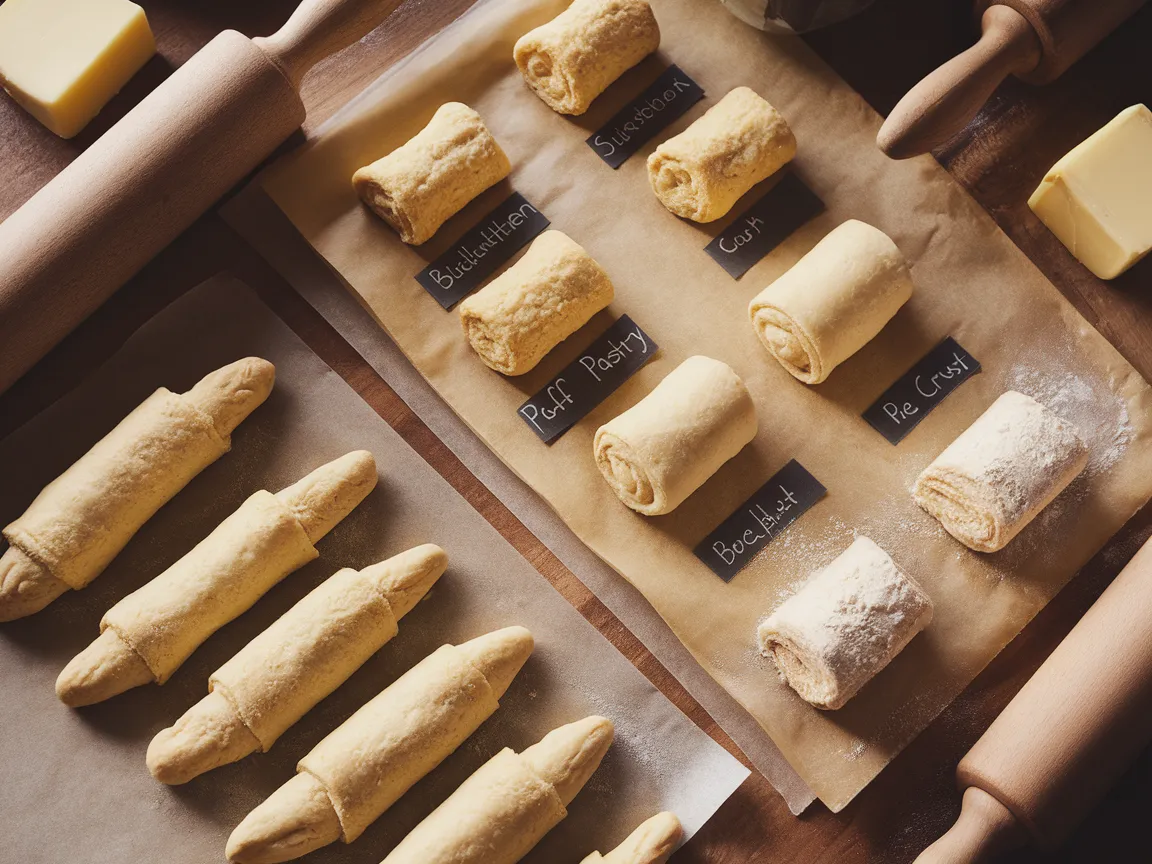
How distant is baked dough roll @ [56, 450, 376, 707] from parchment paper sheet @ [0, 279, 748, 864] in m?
0.07

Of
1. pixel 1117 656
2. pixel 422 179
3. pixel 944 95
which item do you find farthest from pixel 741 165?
pixel 1117 656

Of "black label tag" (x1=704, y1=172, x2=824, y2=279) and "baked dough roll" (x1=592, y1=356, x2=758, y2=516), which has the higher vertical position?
"black label tag" (x1=704, y1=172, x2=824, y2=279)

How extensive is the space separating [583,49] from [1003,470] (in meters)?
1.39

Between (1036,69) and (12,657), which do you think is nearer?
(12,657)

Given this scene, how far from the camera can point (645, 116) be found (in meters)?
2.77

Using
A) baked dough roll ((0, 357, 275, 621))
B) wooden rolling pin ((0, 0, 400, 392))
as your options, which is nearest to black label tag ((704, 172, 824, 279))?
wooden rolling pin ((0, 0, 400, 392))

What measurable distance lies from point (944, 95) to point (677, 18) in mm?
783

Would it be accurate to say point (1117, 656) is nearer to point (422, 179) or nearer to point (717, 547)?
point (717, 547)

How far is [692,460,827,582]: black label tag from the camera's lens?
2.47 meters

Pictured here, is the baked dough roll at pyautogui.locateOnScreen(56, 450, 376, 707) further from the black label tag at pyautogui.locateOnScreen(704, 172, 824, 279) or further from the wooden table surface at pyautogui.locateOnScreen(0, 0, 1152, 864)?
the black label tag at pyautogui.locateOnScreen(704, 172, 824, 279)

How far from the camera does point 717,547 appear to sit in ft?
8.14

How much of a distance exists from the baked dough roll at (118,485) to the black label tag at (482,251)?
0.45m

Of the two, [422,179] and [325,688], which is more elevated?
[422,179]

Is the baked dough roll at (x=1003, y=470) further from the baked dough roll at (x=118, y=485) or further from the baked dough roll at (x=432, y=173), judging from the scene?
the baked dough roll at (x=118, y=485)
